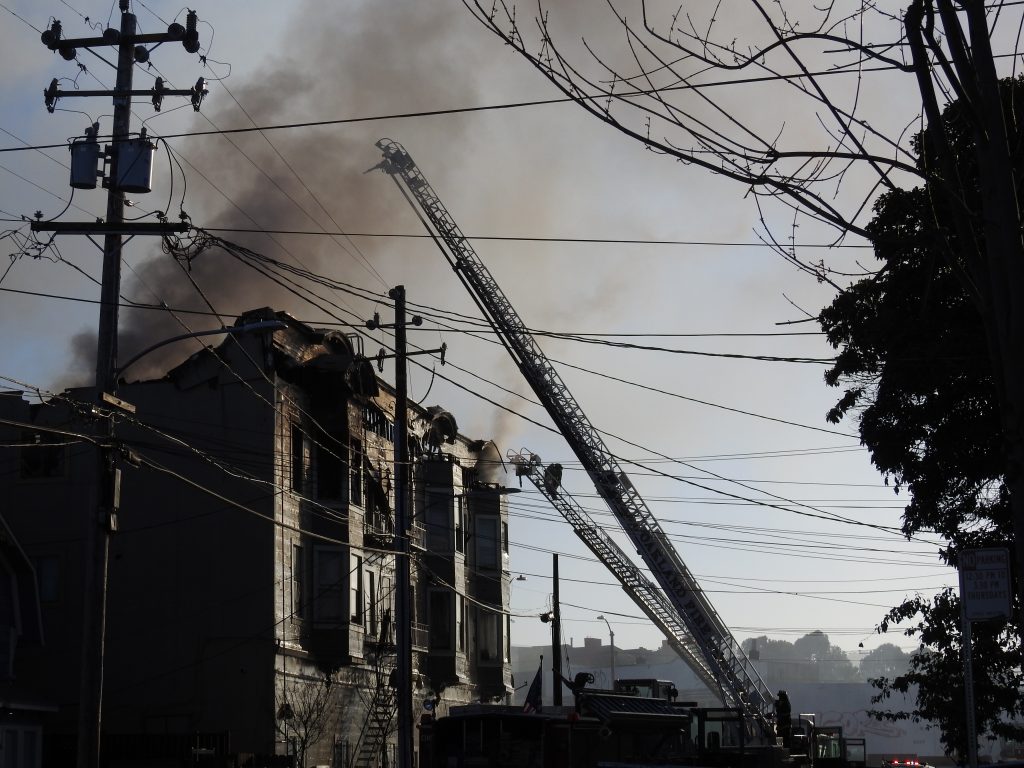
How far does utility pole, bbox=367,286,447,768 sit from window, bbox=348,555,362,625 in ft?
26.3

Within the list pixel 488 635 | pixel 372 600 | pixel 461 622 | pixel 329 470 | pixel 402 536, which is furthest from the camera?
pixel 488 635

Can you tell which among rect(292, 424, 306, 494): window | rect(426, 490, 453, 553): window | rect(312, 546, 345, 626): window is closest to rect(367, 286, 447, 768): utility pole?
rect(292, 424, 306, 494): window

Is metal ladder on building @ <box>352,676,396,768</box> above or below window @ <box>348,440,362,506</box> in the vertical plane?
below

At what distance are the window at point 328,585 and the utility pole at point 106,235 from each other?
15614mm

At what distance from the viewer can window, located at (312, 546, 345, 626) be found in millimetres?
34250

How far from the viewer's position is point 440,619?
41.0 metres

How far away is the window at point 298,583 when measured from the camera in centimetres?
3333

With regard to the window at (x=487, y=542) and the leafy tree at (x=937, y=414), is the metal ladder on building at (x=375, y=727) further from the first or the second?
the leafy tree at (x=937, y=414)

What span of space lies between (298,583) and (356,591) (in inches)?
87.6

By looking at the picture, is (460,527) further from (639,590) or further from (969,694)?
(969,694)

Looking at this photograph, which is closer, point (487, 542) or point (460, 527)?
point (460, 527)

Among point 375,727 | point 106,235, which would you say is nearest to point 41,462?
point 375,727

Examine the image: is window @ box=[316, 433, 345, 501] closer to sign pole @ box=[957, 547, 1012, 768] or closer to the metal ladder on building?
the metal ladder on building

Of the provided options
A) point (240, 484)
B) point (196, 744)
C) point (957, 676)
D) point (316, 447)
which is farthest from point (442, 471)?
point (957, 676)
